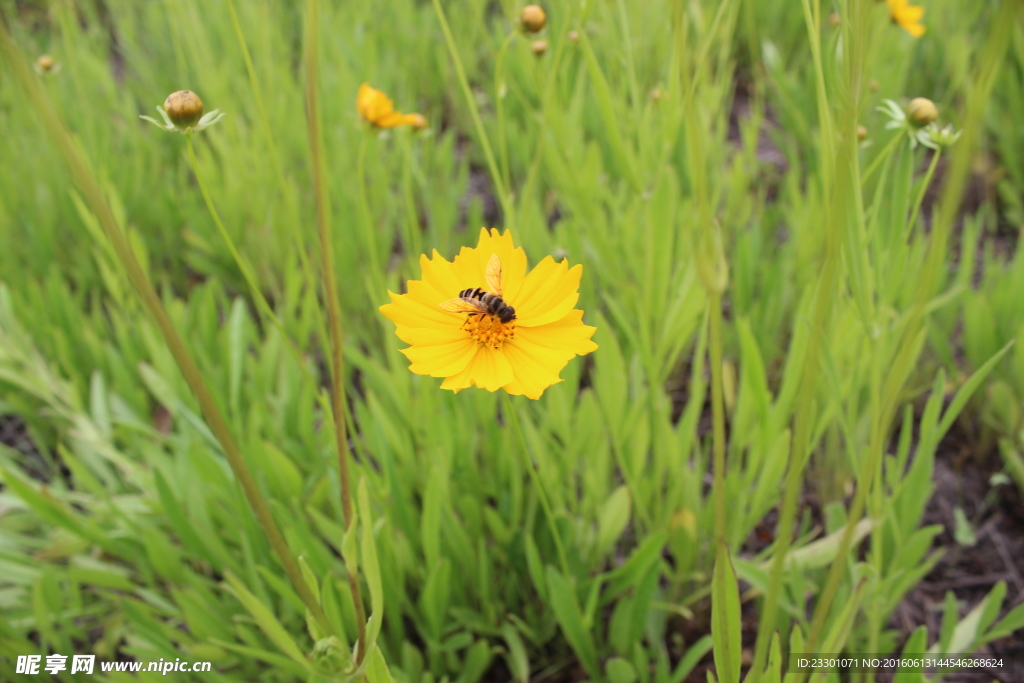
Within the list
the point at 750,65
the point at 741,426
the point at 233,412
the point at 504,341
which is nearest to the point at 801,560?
the point at 741,426

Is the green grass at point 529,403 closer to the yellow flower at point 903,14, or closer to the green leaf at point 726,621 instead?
the green leaf at point 726,621

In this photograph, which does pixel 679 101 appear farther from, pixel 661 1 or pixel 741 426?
pixel 661 1

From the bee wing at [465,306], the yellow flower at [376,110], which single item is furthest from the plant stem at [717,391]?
the yellow flower at [376,110]

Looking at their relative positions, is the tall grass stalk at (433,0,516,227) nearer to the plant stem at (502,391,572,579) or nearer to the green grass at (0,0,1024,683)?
the green grass at (0,0,1024,683)

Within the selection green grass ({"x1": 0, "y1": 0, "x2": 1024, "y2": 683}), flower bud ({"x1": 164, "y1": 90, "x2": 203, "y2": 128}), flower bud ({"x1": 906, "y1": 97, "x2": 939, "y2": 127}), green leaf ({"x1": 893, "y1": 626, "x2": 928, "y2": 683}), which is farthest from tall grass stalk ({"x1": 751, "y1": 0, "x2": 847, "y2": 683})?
flower bud ({"x1": 164, "y1": 90, "x2": 203, "y2": 128})

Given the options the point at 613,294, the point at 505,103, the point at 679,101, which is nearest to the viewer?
the point at 679,101

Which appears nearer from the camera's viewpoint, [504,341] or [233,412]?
[504,341]
